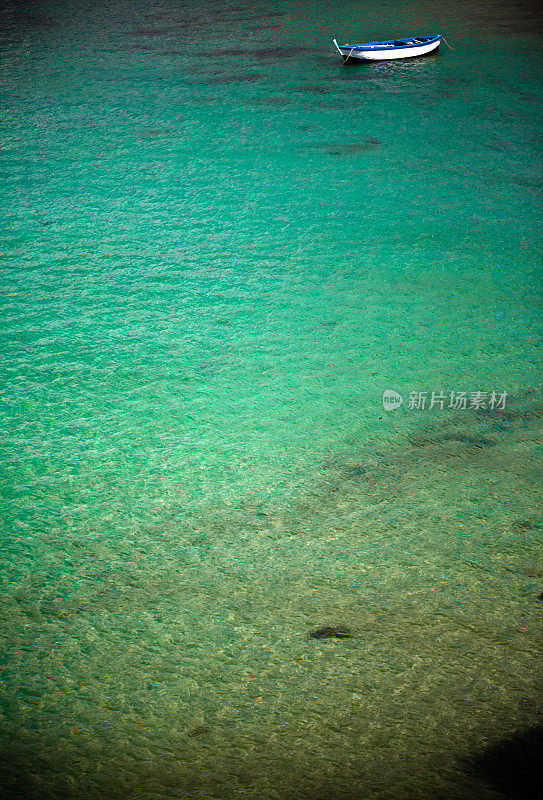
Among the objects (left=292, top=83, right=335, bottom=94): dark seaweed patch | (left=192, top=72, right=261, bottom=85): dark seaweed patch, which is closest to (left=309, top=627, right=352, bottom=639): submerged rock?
(left=292, top=83, right=335, bottom=94): dark seaweed patch

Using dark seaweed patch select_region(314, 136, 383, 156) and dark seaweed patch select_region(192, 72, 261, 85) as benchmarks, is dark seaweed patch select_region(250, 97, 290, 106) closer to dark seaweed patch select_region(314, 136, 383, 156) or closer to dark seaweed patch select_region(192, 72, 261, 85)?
dark seaweed patch select_region(192, 72, 261, 85)

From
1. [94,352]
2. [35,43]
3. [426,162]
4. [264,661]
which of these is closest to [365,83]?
[426,162]

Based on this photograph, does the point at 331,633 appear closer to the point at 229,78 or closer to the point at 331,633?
the point at 331,633

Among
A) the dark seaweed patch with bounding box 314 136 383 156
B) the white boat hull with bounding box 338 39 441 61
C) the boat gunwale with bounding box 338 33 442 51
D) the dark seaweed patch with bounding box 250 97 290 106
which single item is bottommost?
the dark seaweed patch with bounding box 314 136 383 156

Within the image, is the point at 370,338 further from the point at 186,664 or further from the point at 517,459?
the point at 186,664

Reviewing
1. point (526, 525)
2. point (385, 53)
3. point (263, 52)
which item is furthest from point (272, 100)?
point (526, 525)

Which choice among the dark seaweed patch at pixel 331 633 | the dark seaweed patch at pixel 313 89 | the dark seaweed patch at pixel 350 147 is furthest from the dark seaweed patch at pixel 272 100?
the dark seaweed patch at pixel 331 633
